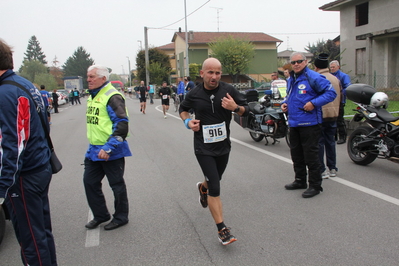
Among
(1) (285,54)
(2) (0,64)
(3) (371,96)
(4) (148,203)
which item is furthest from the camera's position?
(1) (285,54)

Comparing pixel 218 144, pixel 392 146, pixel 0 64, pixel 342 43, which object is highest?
pixel 342 43

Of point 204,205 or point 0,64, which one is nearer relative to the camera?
point 0,64

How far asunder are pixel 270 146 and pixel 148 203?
177 inches

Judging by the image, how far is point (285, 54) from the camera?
82812mm

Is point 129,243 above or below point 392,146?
below

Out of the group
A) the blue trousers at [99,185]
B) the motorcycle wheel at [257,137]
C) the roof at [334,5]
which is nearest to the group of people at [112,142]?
the blue trousers at [99,185]

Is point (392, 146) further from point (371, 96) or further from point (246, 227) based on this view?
A: point (246, 227)

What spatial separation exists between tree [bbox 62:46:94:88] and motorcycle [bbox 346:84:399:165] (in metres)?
117

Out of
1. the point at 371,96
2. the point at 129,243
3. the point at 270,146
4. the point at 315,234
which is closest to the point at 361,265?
the point at 315,234

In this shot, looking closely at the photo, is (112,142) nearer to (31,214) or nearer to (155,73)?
(31,214)

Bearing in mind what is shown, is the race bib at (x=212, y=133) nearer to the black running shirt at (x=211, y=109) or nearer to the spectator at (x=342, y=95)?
the black running shirt at (x=211, y=109)

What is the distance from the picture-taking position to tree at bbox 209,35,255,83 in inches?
1838

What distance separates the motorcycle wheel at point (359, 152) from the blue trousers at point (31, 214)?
207 inches

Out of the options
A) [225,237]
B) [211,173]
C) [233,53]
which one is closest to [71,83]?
[233,53]
